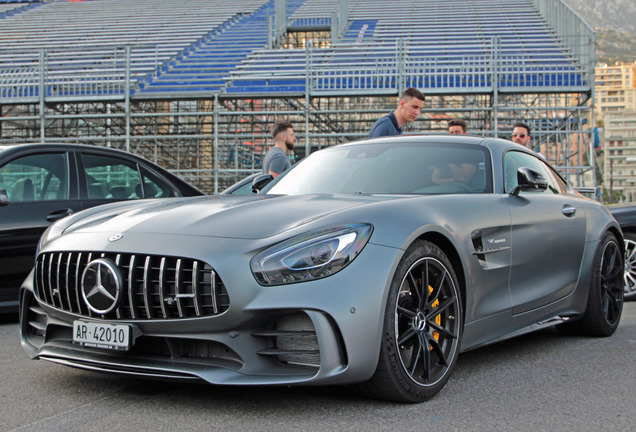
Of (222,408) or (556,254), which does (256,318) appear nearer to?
(222,408)

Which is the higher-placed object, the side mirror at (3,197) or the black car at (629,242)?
the side mirror at (3,197)

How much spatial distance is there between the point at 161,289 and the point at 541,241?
7.58 ft

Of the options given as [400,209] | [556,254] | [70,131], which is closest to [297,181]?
[400,209]

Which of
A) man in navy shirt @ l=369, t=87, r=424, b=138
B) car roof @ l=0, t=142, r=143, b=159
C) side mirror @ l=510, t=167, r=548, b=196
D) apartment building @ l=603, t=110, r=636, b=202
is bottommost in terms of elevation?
apartment building @ l=603, t=110, r=636, b=202

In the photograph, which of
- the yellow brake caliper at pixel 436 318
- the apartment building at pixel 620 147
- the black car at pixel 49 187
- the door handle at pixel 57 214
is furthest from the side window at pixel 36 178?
the apartment building at pixel 620 147

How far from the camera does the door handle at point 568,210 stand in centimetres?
477

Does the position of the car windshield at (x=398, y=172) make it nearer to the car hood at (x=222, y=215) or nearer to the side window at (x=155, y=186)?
the car hood at (x=222, y=215)

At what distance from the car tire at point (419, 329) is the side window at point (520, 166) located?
113cm

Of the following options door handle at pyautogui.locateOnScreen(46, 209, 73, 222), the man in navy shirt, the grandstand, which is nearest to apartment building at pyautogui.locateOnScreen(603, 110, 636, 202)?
the grandstand

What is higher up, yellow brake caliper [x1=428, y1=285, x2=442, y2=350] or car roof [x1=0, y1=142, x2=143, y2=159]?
car roof [x1=0, y1=142, x2=143, y2=159]

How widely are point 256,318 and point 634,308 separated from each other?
16.4ft

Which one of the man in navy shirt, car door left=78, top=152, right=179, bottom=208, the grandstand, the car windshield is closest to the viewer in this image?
the car windshield

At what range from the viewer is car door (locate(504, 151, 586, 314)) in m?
4.17

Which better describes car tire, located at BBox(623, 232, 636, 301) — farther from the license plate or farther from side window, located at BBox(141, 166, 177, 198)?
the license plate
